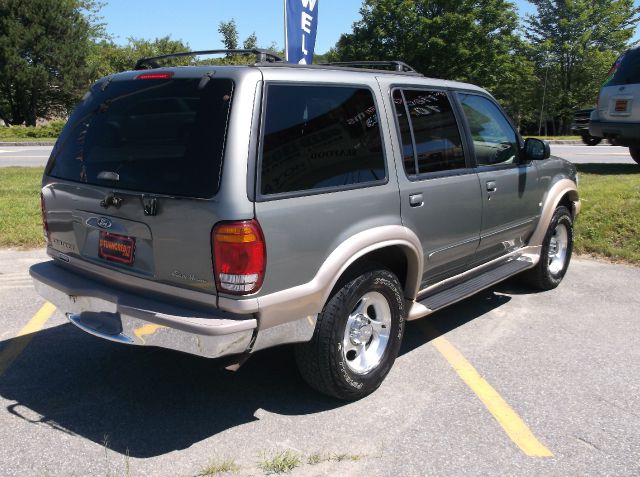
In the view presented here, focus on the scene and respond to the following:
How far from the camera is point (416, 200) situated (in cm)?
Result: 373

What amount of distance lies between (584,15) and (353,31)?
1613 cm

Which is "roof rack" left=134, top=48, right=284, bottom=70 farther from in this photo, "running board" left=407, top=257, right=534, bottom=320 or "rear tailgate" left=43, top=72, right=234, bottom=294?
"running board" left=407, top=257, right=534, bottom=320

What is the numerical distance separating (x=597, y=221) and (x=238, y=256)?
6.09 m

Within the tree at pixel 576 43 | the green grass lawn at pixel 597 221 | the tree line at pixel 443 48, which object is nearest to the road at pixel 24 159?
the green grass lawn at pixel 597 221

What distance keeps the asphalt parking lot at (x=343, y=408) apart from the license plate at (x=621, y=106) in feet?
21.7

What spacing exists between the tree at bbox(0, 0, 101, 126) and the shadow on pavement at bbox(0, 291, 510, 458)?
39080 mm

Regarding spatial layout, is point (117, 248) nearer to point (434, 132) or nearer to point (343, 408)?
point (343, 408)

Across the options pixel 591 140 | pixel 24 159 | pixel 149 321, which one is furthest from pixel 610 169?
pixel 24 159

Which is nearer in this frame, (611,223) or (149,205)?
(149,205)

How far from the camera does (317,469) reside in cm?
286

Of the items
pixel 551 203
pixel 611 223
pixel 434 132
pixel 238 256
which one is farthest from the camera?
pixel 611 223

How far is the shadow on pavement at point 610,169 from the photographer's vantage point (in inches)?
441

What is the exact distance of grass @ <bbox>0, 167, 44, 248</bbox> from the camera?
717cm

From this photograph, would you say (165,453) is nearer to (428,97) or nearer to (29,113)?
(428,97)
